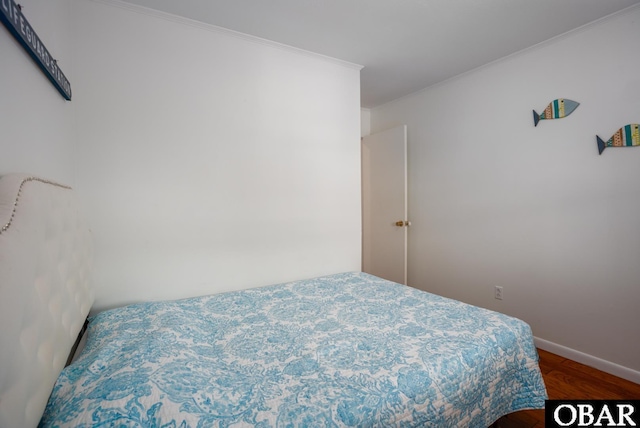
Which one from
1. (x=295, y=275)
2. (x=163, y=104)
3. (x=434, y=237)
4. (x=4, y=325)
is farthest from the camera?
(x=434, y=237)

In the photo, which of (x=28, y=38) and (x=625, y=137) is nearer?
(x=28, y=38)

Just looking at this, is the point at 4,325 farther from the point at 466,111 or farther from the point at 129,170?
the point at 466,111

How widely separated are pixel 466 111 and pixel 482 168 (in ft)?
1.92

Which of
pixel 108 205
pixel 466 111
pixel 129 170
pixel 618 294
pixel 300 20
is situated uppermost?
pixel 300 20

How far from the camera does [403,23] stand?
192 cm

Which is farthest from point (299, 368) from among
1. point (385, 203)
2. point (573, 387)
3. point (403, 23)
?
point (385, 203)

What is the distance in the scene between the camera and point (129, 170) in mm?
1722

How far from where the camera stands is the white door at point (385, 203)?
3133 mm

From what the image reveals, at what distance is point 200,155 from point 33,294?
1.33m

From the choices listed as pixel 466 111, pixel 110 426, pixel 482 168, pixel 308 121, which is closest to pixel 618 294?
pixel 482 168

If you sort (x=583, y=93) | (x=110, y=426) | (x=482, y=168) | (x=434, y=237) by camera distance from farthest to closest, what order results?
(x=434, y=237), (x=482, y=168), (x=583, y=93), (x=110, y=426)

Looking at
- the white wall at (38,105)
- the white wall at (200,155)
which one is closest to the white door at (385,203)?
the white wall at (200,155)

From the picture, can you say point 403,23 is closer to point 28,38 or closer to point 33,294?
point 28,38

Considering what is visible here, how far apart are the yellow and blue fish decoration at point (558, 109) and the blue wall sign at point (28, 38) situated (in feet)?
9.84
